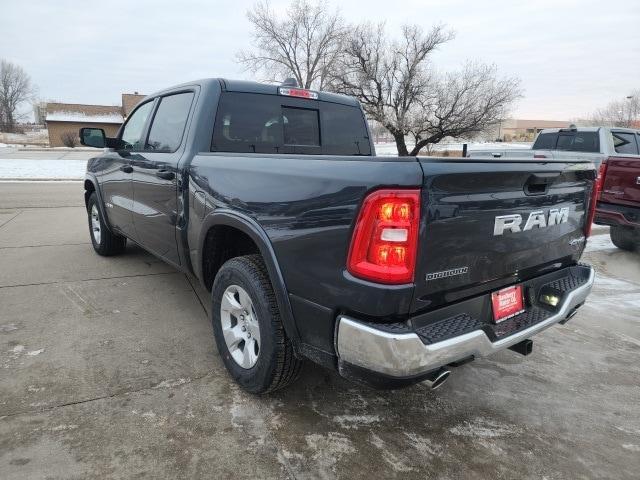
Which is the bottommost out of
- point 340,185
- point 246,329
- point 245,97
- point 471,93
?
point 246,329

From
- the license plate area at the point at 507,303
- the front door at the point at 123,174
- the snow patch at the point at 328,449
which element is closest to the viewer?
the snow patch at the point at 328,449

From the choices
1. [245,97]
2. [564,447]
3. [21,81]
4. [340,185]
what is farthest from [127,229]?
[21,81]

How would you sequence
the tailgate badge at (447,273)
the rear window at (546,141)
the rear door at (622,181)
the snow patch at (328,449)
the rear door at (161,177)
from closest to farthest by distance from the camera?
1. the tailgate badge at (447,273)
2. the snow patch at (328,449)
3. the rear door at (161,177)
4. the rear door at (622,181)
5. the rear window at (546,141)

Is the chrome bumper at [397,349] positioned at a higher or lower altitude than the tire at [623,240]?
higher

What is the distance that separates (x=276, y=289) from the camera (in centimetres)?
234

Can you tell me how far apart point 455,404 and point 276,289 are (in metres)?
1.36

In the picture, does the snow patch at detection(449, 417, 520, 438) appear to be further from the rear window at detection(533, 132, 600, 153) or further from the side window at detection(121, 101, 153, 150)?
the rear window at detection(533, 132, 600, 153)

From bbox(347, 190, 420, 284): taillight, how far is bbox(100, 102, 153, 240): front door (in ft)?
9.77

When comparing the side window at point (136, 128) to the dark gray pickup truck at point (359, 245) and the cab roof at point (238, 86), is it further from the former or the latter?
the dark gray pickup truck at point (359, 245)

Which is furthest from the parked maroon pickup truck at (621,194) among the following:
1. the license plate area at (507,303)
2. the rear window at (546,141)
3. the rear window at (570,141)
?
the license plate area at (507,303)

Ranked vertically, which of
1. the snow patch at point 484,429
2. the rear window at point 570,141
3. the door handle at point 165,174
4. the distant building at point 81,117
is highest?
the distant building at point 81,117

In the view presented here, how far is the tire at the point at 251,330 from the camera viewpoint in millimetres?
2447

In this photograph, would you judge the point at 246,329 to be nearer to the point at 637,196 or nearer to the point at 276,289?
the point at 276,289

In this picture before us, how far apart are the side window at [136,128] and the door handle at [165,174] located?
79cm
